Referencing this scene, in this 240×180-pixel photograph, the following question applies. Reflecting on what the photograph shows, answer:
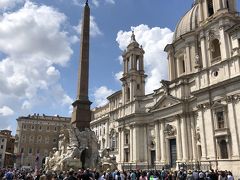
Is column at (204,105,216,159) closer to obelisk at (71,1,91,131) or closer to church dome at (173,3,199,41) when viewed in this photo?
obelisk at (71,1,91,131)

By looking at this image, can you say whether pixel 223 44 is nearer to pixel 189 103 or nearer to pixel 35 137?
pixel 189 103

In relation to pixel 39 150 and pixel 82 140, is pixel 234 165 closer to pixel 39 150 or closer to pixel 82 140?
pixel 82 140

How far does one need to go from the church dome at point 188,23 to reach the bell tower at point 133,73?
669 cm

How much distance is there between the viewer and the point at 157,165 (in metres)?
37.1

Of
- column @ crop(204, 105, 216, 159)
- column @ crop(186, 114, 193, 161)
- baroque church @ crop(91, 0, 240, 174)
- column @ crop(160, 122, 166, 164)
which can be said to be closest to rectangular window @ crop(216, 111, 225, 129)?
baroque church @ crop(91, 0, 240, 174)

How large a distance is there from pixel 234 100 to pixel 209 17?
9957 millimetres

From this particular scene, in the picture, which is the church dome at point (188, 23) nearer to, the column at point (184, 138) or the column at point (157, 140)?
the column at point (184, 138)

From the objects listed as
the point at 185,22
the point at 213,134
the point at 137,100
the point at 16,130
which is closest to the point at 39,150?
the point at 16,130

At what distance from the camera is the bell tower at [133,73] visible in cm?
4463

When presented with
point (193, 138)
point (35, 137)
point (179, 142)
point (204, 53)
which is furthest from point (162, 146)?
point (35, 137)

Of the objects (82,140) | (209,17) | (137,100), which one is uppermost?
(209,17)

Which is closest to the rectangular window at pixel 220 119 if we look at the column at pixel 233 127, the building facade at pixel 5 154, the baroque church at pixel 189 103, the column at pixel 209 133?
the baroque church at pixel 189 103

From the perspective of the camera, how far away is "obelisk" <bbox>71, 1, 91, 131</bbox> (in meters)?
24.3

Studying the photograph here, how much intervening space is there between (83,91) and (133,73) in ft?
67.5
